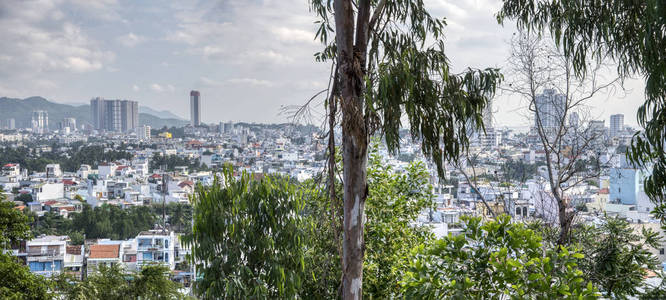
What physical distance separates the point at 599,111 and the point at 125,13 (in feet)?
99.6

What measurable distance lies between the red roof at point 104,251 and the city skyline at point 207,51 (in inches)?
209

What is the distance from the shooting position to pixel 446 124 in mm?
1999

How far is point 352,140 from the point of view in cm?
196

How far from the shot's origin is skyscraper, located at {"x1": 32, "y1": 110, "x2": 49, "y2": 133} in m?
60.5

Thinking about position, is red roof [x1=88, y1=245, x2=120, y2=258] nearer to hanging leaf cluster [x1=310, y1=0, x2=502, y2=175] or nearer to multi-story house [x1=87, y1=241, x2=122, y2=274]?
multi-story house [x1=87, y1=241, x2=122, y2=274]

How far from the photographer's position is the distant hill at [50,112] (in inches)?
2302

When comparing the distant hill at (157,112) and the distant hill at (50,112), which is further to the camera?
the distant hill at (157,112)

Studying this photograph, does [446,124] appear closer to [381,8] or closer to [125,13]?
[381,8]

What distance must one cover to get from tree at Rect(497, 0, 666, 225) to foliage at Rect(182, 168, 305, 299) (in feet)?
5.88

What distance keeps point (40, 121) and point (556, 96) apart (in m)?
69.6

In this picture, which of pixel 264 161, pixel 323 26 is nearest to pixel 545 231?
pixel 323 26

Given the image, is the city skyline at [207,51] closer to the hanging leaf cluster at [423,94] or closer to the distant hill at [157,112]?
the hanging leaf cluster at [423,94]

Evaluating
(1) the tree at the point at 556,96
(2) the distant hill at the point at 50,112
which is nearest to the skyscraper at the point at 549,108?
(1) the tree at the point at 556,96

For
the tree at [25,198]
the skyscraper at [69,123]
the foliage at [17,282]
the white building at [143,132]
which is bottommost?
the tree at [25,198]
